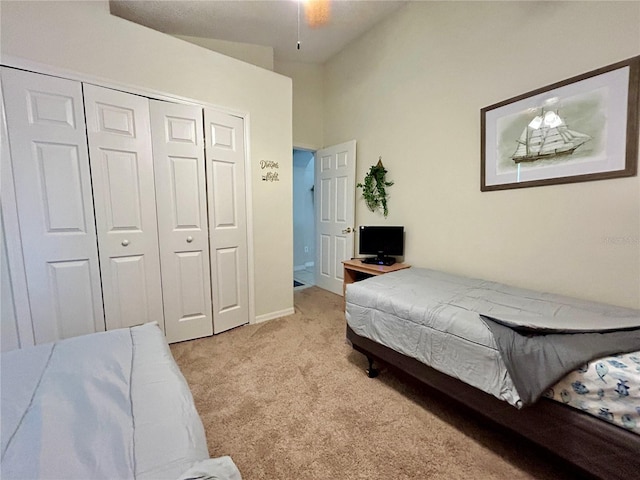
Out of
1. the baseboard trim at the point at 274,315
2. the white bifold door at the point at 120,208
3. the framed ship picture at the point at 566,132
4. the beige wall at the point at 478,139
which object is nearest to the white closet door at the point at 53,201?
the white bifold door at the point at 120,208

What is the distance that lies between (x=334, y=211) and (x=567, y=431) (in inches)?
121

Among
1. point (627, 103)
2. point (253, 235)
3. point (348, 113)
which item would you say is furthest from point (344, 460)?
point (348, 113)

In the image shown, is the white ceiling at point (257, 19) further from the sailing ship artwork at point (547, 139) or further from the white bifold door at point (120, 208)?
the sailing ship artwork at point (547, 139)

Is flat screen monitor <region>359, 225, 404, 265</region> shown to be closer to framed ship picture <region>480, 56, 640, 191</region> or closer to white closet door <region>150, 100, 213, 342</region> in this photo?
framed ship picture <region>480, 56, 640, 191</region>

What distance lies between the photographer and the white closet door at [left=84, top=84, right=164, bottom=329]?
193 centimetres

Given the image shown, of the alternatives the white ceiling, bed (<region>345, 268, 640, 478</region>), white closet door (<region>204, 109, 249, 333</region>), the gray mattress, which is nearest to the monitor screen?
the gray mattress

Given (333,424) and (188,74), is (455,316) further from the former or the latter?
(188,74)

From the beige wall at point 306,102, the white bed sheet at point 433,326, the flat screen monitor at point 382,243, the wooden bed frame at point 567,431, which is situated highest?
the beige wall at point 306,102

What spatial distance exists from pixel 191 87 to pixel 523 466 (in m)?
3.27

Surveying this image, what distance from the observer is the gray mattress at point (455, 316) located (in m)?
1.23

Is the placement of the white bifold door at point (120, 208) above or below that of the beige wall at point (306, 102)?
below

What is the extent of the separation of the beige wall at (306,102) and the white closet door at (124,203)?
2101 mm

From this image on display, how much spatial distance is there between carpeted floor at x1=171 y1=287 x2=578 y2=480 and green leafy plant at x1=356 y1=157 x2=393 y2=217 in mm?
1743

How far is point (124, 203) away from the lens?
2041 millimetres
